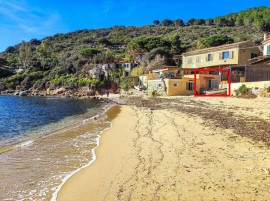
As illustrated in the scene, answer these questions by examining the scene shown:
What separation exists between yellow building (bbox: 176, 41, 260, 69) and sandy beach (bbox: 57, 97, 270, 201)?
2906 cm

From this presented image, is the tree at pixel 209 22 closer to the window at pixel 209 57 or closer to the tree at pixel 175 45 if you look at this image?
the tree at pixel 175 45

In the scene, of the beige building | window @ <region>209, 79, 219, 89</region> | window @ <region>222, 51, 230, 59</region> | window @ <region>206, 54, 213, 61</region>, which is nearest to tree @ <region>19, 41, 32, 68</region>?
the beige building

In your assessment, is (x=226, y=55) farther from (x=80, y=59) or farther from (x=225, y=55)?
(x=80, y=59)

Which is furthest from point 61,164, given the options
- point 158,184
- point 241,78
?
point 241,78

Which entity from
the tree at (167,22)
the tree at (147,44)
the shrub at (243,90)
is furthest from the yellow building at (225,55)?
the tree at (167,22)

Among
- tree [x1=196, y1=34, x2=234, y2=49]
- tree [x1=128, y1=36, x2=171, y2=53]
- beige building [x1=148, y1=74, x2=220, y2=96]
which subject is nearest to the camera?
beige building [x1=148, y1=74, x2=220, y2=96]

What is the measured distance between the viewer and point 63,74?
6881 cm

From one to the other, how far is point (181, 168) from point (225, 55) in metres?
36.7

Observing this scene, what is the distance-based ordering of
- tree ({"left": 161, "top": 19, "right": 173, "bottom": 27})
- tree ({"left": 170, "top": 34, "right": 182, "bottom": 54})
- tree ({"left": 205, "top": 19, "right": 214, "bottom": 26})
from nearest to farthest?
tree ({"left": 170, "top": 34, "right": 182, "bottom": 54})
tree ({"left": 205, "top": 19, "right": 214, "bottom": 26})
tree ({"left": 161, "top": 19, "right": 173, "bottom": 27})

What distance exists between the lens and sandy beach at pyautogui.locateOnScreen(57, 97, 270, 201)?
5.63m

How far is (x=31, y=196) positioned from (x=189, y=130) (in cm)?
826

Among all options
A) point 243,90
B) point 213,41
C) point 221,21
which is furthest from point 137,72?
point 221,21

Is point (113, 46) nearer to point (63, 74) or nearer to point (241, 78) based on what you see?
point (63, 74)

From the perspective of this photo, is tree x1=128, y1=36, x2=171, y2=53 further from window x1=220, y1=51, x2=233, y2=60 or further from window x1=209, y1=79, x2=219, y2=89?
window x1=209, y1=79, x2=219, y2=89
